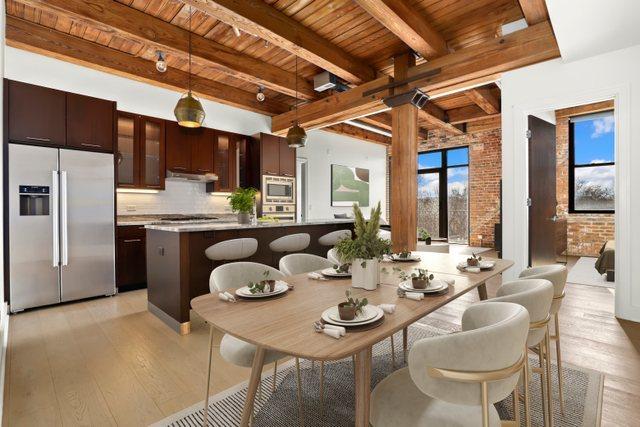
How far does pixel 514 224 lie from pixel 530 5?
7.59ft

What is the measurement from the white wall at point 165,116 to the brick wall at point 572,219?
15.4 ft

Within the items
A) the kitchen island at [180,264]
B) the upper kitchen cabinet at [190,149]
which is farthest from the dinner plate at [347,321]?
the upper kitchen cabinet at [190,149]

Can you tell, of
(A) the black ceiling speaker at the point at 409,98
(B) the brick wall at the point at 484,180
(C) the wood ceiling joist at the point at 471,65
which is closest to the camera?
(C) the wood ceiling joist at the point at 471,65

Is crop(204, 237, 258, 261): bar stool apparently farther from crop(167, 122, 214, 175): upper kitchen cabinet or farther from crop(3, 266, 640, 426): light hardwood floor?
crop(167, 122, 214, 175): upper kitchen cabinet

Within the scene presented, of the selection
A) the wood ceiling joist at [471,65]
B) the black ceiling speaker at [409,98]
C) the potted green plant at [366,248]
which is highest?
the wood ceiling joist at [471,65]

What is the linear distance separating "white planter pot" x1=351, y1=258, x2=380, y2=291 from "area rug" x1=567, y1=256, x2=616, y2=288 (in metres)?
4.48

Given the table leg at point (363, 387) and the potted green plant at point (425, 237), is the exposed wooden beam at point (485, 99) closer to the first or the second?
the potted green plant at point (425, 237)

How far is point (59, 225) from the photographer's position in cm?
390

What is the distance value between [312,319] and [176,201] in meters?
4.97

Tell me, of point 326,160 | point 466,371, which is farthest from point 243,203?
point 326,160

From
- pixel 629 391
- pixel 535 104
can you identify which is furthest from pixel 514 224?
pixel 629 391

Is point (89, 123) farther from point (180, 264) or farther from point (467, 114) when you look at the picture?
point (467, 114)

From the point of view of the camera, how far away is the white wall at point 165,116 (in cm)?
425

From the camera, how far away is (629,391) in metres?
2.02
